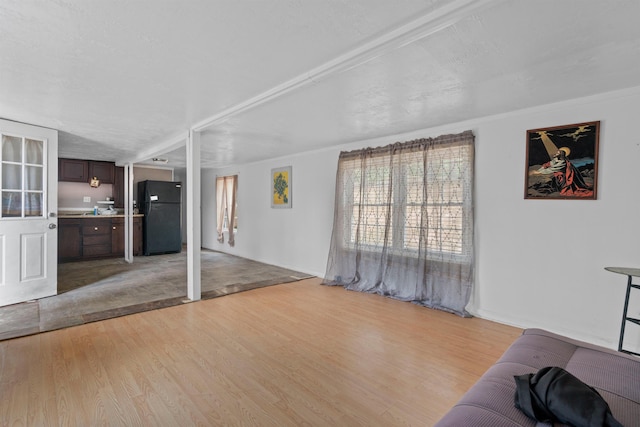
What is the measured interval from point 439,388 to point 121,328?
2.96 m

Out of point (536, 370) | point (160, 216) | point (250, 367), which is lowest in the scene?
point (250, 367)

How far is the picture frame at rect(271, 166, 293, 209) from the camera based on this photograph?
5.77m

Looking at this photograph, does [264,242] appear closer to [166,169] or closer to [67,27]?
[166,169]

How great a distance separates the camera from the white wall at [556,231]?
2602mm

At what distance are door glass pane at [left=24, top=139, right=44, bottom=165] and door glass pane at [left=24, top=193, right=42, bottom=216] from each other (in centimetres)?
42

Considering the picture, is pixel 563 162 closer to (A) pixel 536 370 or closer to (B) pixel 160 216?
(A) pixel 536 370

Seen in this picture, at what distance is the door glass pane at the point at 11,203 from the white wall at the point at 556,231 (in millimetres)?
4778

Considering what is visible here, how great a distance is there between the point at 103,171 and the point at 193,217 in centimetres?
453

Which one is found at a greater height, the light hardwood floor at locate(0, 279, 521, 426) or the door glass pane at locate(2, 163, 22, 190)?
the door glass pane at locate(2, 163, 22, 190)

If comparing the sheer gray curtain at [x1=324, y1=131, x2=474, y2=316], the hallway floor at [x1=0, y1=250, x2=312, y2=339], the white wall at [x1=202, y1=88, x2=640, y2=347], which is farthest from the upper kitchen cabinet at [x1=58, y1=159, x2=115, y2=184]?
the white wall at [x1=202, y1=88, x2=640, y2=347]

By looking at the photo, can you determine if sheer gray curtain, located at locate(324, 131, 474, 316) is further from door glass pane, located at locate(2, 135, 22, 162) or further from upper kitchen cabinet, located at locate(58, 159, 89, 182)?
upper kitchen cabinet, located at locate(58, 159, 89, 182)

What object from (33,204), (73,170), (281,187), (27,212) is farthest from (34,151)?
(281,187)

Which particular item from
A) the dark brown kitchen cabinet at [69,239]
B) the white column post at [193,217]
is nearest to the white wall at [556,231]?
the white column post at [193,217]

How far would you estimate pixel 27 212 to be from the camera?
3.79 metres
